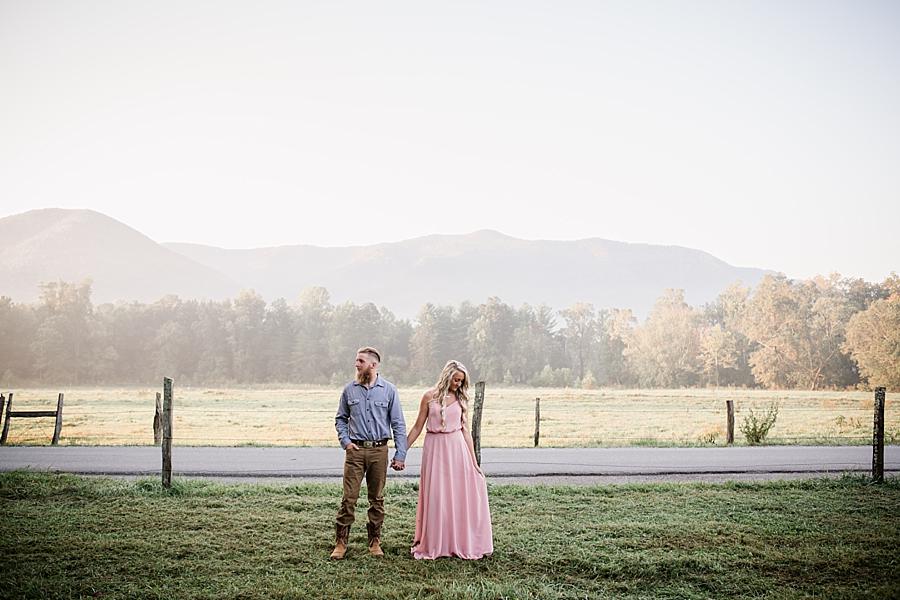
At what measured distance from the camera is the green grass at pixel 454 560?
7277 millimetres

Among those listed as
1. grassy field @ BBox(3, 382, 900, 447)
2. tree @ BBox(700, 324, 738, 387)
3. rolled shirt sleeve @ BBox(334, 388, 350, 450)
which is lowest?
grassy field @ BBox(3, 382, 900, 447)

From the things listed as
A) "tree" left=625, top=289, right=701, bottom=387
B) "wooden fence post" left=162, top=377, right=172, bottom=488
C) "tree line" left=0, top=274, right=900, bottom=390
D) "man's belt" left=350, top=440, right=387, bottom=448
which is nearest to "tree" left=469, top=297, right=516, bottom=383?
"tree line" left=0, top=274, right=900, bottom=390

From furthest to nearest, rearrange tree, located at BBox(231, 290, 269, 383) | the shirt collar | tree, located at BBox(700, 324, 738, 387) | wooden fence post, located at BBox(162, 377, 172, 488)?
tree, located at BBox(231, 290, 269, 383)
tree, located at BBox(700, 324, 738, 387)
wooden fence post, located at BBox(162, 377, 172, 488)
the shirt collar

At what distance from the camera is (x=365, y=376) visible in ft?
27.5

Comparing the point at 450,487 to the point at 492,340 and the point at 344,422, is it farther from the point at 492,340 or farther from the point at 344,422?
the point at 492,340

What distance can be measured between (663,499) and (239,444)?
46.8ft

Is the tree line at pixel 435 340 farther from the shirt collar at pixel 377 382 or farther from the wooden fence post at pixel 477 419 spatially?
the shirt collar at pixel 377 382

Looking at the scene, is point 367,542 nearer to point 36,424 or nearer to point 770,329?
point 36,424

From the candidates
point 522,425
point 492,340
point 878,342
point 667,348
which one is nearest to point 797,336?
point 878,342

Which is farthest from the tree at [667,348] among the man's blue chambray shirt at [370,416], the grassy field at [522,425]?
the man's blue chambray shirt at [370,416]

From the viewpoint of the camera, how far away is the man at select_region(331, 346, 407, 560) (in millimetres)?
8344

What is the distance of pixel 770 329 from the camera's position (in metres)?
83.4

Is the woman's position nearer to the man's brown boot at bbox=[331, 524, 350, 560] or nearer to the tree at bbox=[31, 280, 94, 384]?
the man's brown boot at bbox=[331, 524, 350, 560]

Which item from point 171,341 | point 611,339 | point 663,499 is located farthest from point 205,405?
point 611,339
